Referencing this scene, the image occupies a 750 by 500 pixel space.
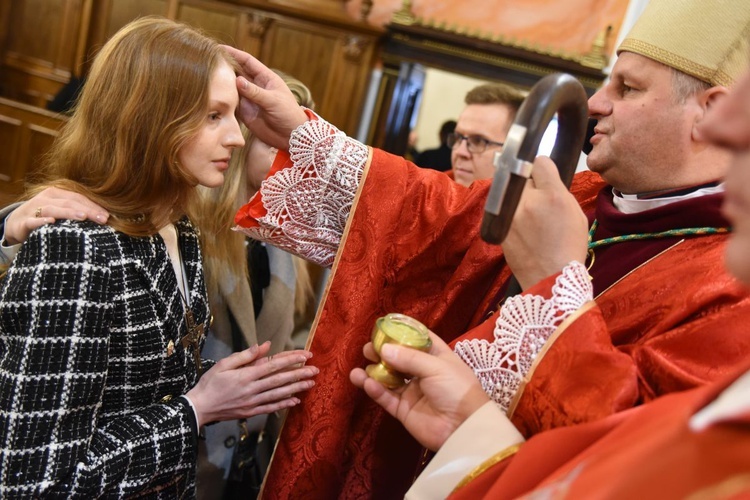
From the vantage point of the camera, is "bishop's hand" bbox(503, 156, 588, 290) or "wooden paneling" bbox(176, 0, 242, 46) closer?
"bishop's hand" bbox(503, 156, 588, 290)

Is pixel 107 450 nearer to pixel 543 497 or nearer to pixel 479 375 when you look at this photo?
pixel 479 375

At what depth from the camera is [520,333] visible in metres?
1.23

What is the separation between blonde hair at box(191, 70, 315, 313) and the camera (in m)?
2.17

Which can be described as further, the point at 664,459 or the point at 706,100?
the point at 706,100

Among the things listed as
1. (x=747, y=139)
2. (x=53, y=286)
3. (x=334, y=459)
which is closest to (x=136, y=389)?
(x=53, y=286)

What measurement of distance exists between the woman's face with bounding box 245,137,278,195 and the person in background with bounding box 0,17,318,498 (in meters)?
0.65

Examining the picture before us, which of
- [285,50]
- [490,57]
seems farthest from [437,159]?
[285,50]

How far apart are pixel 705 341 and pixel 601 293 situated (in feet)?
1.01

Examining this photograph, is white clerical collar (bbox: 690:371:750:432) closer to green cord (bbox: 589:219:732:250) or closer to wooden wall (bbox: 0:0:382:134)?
green cord (bbox: 589:219:732:250)

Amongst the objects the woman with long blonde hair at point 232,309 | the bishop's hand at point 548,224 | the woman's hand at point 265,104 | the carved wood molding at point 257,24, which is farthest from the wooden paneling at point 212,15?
the bishop's hand at point 548,224

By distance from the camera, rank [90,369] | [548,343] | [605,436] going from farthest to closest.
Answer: [90,369], [548,343], [605,436]

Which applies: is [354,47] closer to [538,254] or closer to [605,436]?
[538,254]

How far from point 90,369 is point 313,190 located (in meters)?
0.67

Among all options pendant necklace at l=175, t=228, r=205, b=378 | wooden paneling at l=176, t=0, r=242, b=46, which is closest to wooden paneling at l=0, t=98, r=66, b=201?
wooden paneling at l=176, t=0, r=242, b=46
